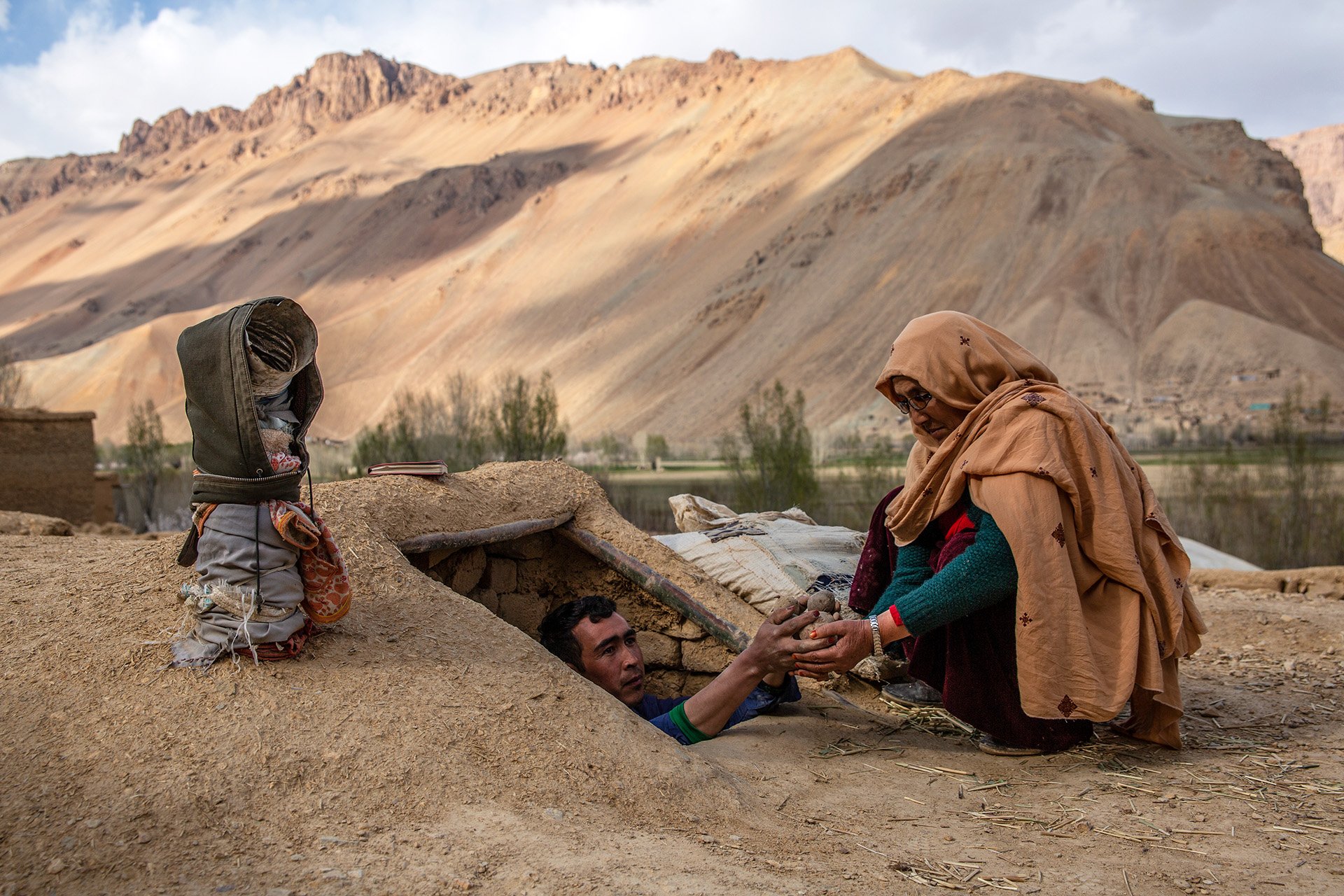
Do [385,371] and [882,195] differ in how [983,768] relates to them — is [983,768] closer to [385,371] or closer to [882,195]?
[882,195]

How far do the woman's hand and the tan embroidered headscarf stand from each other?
0.41 m

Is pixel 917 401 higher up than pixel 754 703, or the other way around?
pixel 917 401

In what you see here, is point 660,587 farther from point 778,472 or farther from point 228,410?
point 778,472

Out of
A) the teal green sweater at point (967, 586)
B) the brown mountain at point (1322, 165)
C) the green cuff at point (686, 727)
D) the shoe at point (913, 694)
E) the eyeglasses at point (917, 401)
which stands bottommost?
the shoe at point (913, 694)

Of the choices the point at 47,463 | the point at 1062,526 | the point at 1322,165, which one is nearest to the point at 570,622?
the point at 1062,526

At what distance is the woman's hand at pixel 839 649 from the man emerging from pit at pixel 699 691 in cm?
6

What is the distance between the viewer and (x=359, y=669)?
8.44 ft

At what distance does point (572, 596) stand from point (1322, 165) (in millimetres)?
107463

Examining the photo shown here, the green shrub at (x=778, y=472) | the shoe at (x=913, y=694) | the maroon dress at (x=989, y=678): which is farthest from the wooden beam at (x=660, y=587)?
the green shrub at (x=778, y=472)

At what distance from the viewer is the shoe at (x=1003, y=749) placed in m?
2.95

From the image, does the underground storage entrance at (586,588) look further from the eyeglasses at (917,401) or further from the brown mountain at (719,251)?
the brown mountain at (719,251)

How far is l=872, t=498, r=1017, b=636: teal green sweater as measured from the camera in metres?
2.78

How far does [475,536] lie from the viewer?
3.75 meters

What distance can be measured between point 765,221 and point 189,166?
204ft
